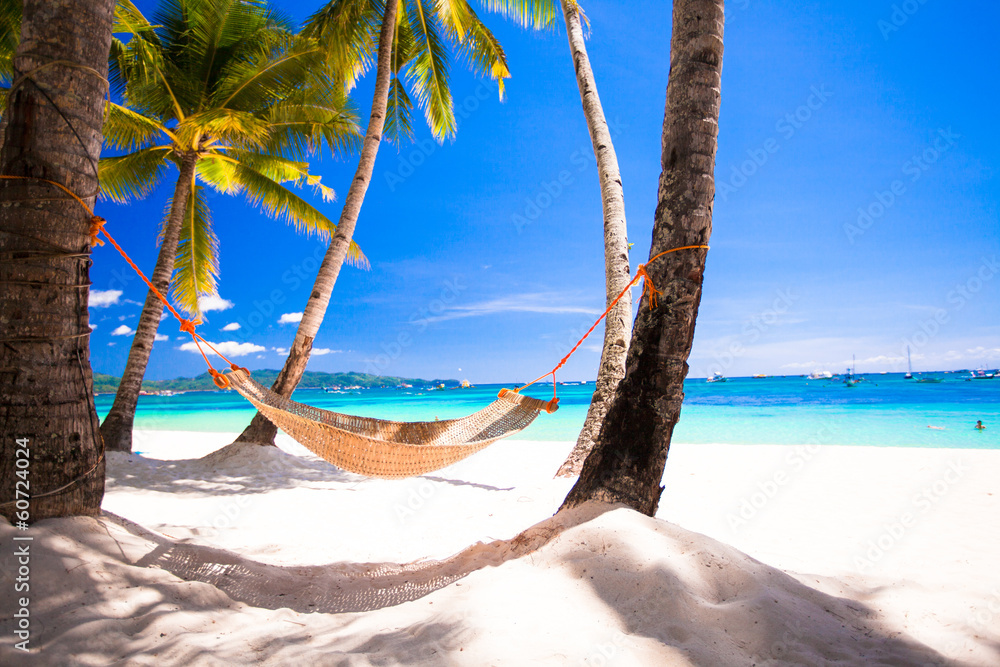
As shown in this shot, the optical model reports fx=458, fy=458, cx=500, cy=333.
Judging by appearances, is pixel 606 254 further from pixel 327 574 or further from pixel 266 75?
pixel 266 75

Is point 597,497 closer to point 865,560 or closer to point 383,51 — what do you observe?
point 865,560

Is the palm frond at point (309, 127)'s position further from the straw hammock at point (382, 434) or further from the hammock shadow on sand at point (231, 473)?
the straw hammock at point (382, 434)

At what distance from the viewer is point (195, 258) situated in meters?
5.95

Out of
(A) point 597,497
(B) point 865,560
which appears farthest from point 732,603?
(B) point 865,560

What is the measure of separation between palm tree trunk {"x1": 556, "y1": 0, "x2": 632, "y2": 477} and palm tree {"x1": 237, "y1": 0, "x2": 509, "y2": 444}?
4.95 ft

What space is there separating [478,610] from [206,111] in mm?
5023

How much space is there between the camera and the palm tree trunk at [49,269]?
136 centimetres

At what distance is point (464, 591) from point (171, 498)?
258 centimetres

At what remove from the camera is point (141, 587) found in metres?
1.29

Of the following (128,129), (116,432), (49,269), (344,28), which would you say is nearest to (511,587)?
(49,269)

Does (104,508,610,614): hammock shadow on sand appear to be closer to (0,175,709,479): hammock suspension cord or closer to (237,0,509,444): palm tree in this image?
(0,175,709,479): hammock suspension cord

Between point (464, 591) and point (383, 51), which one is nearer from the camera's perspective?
point (464, 591)

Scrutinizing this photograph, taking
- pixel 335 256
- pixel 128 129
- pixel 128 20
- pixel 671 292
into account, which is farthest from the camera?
pixel 128 129

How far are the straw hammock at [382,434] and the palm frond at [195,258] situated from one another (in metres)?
4.54
